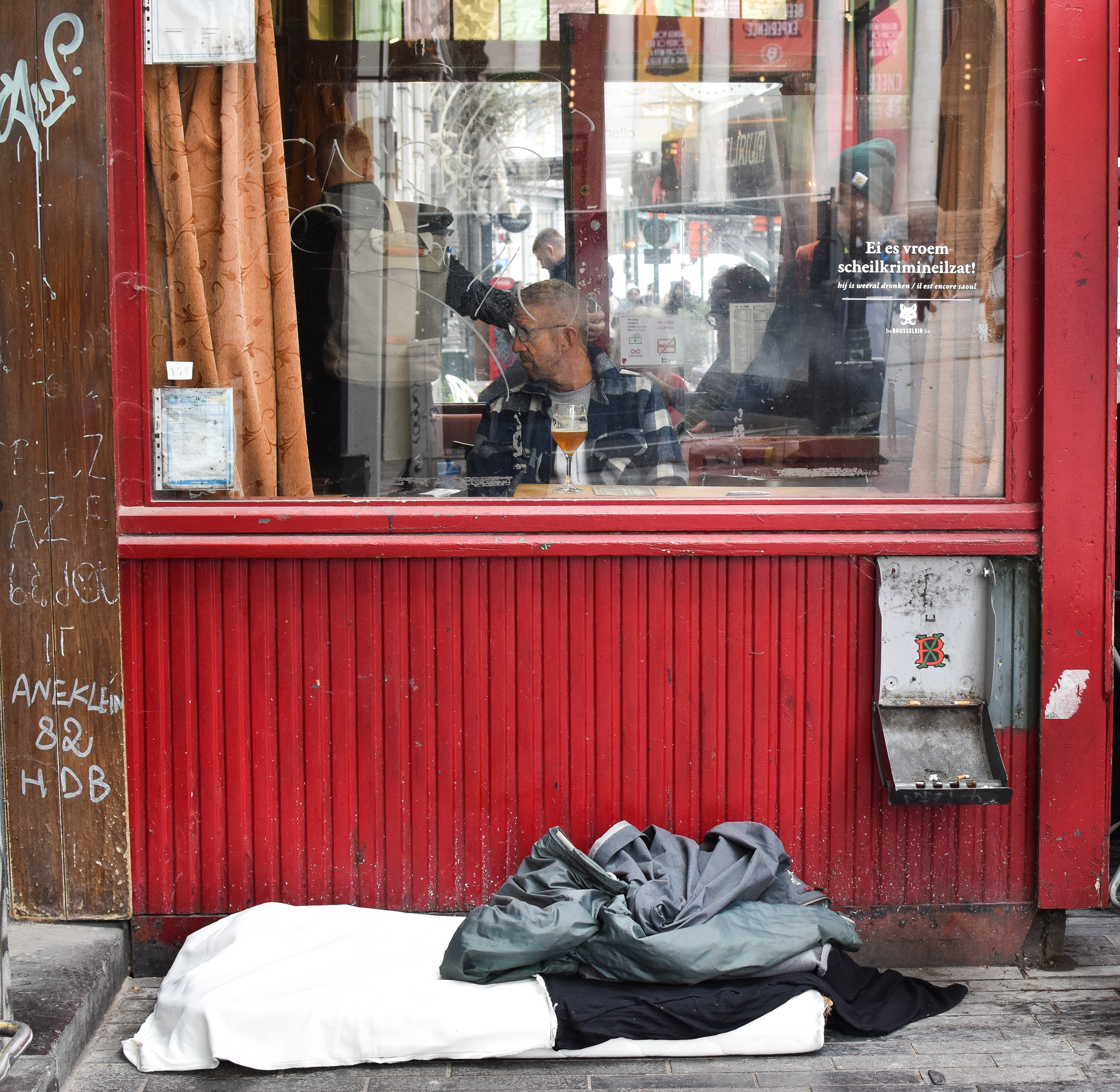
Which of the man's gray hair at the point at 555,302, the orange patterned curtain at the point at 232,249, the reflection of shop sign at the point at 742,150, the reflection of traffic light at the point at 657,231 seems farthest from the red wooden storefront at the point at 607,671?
the reflection of traffic light at the point at 657,231

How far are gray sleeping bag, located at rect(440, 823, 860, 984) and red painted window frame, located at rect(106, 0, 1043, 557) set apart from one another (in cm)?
84

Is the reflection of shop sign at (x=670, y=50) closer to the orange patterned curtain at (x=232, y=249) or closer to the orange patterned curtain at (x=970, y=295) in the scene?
the orange patterned curtain at (x=970, y=295)

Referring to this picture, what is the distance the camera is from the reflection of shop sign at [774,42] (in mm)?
3396

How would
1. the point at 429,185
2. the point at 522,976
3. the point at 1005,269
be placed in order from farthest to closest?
the point at 429,185, the point at 1005,269, the point at 522,976

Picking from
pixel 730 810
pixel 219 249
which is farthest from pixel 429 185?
pixel 730 810

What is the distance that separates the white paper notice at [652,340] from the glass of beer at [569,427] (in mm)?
201

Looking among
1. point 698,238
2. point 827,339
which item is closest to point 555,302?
point 698,238

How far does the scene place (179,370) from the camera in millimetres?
3217

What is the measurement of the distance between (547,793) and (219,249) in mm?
1795

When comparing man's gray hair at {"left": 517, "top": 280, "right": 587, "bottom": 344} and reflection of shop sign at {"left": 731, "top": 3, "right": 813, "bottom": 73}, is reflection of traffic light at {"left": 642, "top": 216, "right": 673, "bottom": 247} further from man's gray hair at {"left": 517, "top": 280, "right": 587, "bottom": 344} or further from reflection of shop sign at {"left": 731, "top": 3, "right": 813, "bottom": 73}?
reflection of shop sign at {"left": 731, "top": 3, "right": 813, "bottom": 73}

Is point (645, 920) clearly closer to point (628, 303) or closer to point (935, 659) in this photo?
point (935, 659)

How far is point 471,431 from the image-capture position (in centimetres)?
341

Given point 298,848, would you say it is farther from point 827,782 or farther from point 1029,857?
point 1029,857

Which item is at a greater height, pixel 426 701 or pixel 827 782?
pixel 426 701
